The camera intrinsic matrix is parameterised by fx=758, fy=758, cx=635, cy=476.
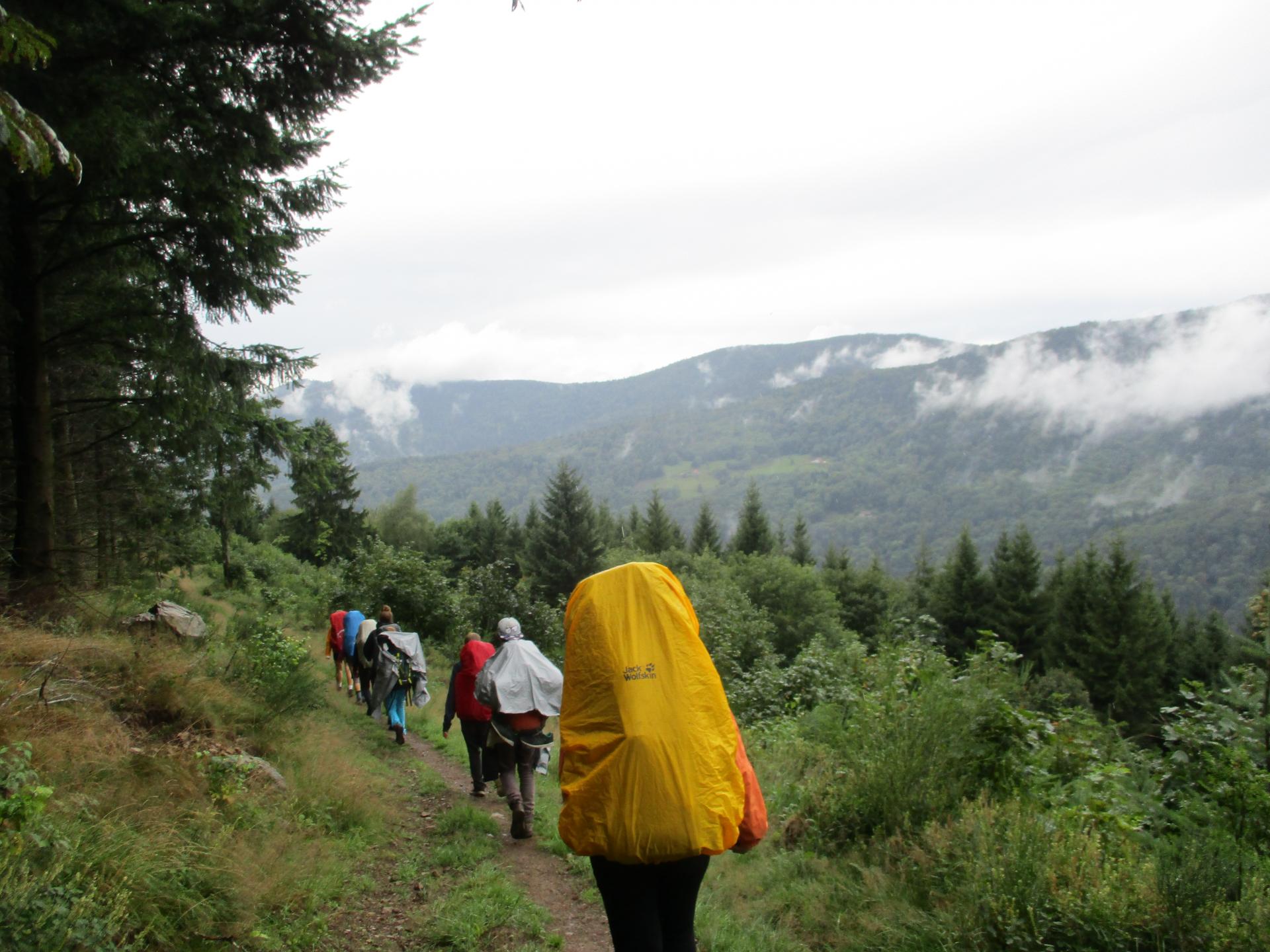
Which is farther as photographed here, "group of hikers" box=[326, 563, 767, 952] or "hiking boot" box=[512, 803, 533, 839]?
"hiking boot" box=[512, 803, 533, 839]

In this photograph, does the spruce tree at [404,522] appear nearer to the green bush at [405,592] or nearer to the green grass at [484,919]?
the green bush at [405,592]

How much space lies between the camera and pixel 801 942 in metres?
4.35

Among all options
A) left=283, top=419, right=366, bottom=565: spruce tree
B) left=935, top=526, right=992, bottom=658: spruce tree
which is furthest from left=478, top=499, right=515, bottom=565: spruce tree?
left=935, top=526, right=992, bottom=658: spruce tree

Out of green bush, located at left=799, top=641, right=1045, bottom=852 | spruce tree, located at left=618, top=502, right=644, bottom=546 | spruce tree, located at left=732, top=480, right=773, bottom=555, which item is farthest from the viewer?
spruce tree, located at left=618, top=502, right=644, bottom=546

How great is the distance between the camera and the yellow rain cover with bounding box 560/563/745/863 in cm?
237

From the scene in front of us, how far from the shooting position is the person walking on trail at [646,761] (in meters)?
2.38

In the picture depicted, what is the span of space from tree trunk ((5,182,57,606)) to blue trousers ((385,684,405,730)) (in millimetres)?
4020

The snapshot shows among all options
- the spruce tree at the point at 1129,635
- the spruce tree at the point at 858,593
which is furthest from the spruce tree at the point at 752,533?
the spruce tree at the point at 1129,635

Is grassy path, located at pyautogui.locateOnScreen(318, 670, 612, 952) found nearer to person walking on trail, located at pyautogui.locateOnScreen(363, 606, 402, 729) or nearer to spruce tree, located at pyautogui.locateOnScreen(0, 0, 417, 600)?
person walking on trail, located at pyautogui.locateOnScreen(363, 606, 402, 729)

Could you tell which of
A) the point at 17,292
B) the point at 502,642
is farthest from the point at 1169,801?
the point at 17,292

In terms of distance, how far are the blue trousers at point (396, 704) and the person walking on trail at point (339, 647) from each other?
3.41m

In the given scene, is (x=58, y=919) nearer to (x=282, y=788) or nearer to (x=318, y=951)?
(x=318, y=951)

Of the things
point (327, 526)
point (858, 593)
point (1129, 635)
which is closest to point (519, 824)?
point (1129, 635)

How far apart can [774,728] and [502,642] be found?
4.96m
